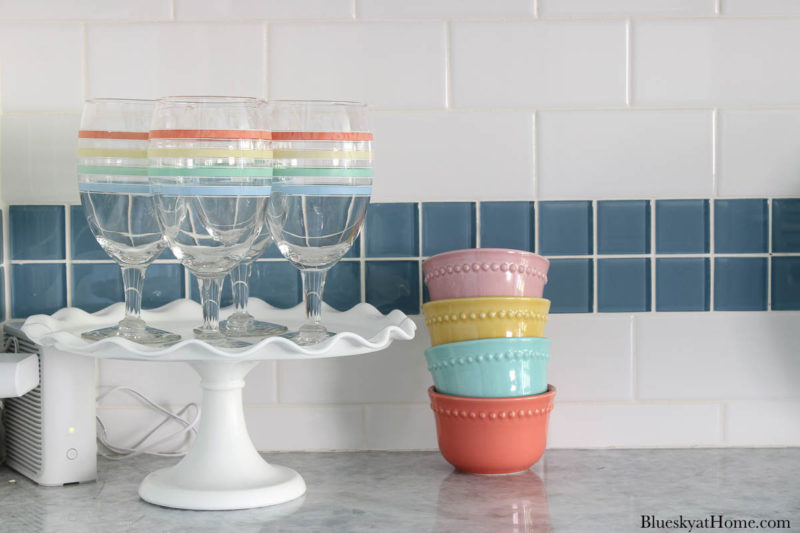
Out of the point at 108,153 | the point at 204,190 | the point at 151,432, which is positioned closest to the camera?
the point at 204,190

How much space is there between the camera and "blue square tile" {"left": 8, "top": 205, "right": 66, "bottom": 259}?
1.24m

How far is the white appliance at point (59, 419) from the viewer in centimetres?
107

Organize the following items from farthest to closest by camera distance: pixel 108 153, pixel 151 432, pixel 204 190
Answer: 1. pixel 151 432
2. pixel 108 153
3. pixel 204 190

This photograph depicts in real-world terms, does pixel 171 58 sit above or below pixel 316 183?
above

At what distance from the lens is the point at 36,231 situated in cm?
124

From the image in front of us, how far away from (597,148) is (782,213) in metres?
0.25

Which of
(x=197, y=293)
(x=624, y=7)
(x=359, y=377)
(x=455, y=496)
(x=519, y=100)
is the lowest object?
(x=455, y=496)

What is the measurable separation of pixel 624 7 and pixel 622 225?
28 cm

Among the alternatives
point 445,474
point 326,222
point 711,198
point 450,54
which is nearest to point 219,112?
point 326,222

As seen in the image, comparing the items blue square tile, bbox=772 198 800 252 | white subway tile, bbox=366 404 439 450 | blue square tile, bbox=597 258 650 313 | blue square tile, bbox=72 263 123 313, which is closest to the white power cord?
blue square tile, bbox=72 263 123 313

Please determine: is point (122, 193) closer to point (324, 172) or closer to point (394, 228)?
point (324, 172)

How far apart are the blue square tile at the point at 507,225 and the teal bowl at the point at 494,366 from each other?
19 cm

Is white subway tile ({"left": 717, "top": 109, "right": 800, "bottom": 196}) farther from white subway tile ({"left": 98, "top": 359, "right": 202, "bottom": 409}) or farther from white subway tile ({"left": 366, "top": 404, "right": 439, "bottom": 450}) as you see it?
white subway tile ({"left": 98, "top": 359, "right": 202, "bottom": 409})

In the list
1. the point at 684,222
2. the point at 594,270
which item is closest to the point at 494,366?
the point at 594,270
